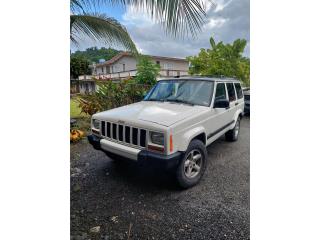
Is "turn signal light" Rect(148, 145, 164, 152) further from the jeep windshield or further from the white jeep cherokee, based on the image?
the jeep windshield

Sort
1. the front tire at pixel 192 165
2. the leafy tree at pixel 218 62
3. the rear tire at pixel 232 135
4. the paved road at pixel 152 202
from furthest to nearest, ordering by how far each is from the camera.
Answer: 1. the leafy tree at pixel 218 62
2. the rear tire at pixel 232 135
3. the front tire at pixel 192 165
4. the paved road at pixel 152 202

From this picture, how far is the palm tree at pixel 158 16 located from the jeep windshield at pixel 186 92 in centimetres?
111

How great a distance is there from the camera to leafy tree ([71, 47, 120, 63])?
1.67 metres

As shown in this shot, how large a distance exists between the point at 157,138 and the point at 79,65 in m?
0.94

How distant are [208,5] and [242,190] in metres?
1.93

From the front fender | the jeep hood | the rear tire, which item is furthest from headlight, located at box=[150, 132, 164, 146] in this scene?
the rear tire

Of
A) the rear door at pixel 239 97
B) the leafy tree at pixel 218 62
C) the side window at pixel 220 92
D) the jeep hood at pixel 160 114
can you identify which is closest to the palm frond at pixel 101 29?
the jeep hood at pixel 160 114

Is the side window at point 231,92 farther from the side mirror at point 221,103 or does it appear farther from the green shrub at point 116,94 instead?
the green shrub at point 116,94

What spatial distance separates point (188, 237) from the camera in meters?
1.56

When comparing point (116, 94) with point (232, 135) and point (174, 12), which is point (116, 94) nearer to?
point (232, 135)

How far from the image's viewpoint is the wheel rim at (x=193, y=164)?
2.22m

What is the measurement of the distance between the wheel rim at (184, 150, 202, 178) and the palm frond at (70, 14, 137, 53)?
53.8 inches
